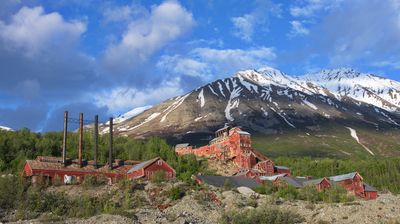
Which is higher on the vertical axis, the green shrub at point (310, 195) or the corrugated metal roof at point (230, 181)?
the corrugated metal roof at point (230, 181)

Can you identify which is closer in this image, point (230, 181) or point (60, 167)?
point (60, 167)

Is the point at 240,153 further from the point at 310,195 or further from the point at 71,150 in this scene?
the point at 310,195

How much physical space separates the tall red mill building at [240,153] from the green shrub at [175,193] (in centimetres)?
3141

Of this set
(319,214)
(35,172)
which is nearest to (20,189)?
(35,172)

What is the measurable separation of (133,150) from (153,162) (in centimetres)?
→ 2244

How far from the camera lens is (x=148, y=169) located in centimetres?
6856

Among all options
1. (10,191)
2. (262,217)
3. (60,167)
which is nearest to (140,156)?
(60,167)

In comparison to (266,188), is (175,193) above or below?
above

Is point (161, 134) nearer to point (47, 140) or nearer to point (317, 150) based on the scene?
point (317, 150)

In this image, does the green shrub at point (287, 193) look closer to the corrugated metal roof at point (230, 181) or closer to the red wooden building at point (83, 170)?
the corrugated metal roof at point (230, 181)

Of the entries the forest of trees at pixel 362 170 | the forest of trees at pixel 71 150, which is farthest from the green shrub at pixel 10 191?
the forest of trees at pixel 362 170

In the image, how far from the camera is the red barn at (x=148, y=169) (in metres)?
67.6

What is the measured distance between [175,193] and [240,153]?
42200 mm

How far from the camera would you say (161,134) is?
615ft
